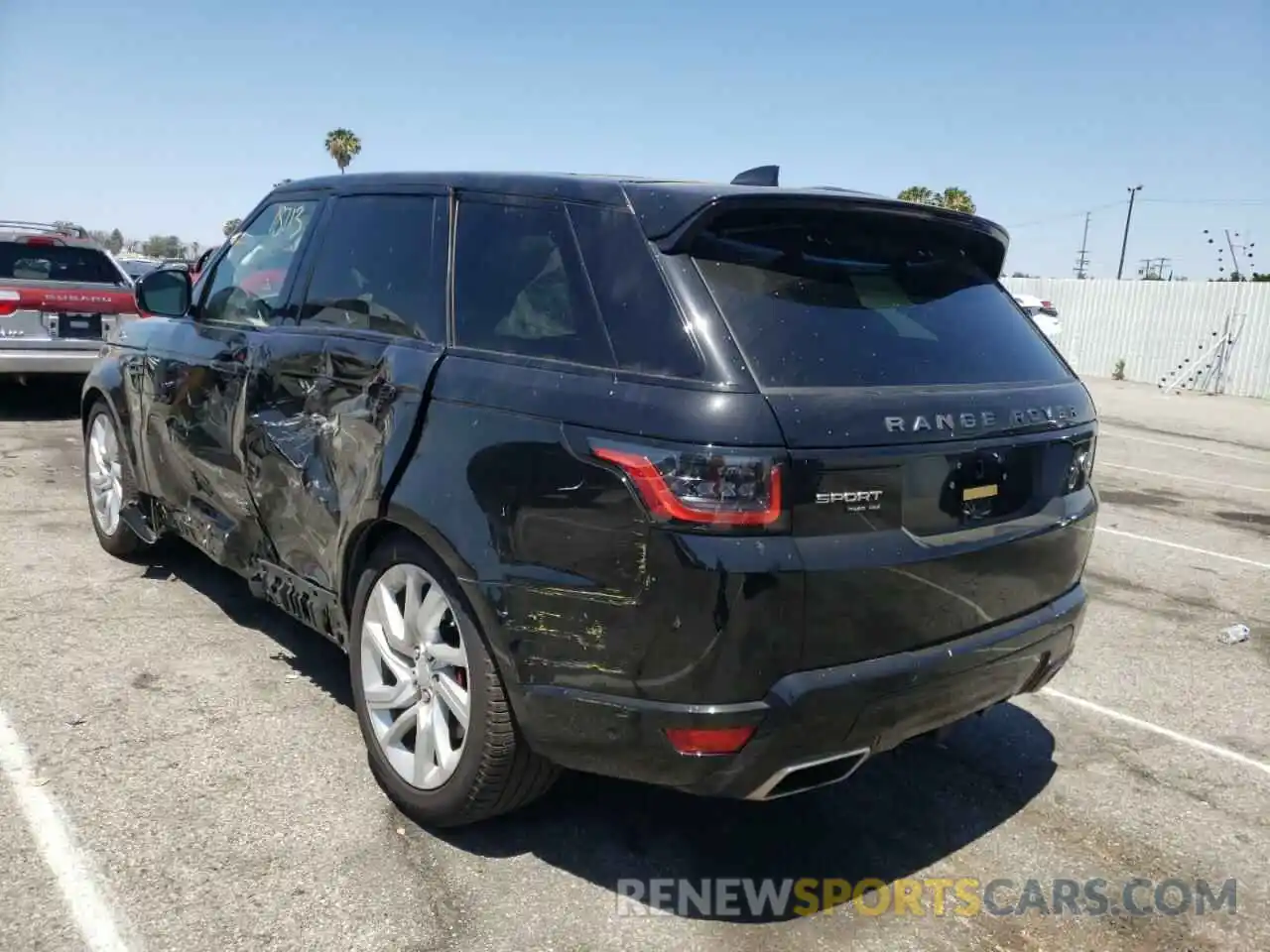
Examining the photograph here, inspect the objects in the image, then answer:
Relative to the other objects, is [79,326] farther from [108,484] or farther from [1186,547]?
[1186,547]

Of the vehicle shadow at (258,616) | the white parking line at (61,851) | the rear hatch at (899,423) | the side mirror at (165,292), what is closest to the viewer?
the rear hatch at (899,423)

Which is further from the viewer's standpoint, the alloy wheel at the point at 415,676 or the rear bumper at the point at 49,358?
the rear bumper at the point at 49,358

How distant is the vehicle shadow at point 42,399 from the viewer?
1049cm

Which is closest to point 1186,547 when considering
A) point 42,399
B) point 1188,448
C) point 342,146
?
point 1188,448

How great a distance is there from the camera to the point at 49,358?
31.0 feet

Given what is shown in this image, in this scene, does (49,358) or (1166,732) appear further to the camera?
(49,358)

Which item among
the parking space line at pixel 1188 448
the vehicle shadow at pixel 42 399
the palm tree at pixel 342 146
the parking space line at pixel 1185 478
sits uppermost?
the palm tree at pixel 342 146

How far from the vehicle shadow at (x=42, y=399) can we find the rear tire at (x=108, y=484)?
473 cm

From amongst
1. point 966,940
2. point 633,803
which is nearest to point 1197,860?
point 966,940

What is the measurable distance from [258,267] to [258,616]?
1662mm

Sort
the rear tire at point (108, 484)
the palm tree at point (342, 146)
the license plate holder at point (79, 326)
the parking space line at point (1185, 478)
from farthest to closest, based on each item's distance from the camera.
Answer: the palm tree at point (342, 146)
the parking space line at point (1185, 478)
the license plate holder at point (79, 326)
the rear tire at point (108, 484)

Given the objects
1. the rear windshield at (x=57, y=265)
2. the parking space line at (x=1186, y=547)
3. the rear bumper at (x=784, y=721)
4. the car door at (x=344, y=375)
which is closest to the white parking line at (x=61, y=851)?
the car door at (x=344, y=375)

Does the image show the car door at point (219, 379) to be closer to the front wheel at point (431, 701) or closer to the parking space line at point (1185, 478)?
the front wheel at point (431, 701)

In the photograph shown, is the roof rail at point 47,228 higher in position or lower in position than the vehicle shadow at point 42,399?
higher
